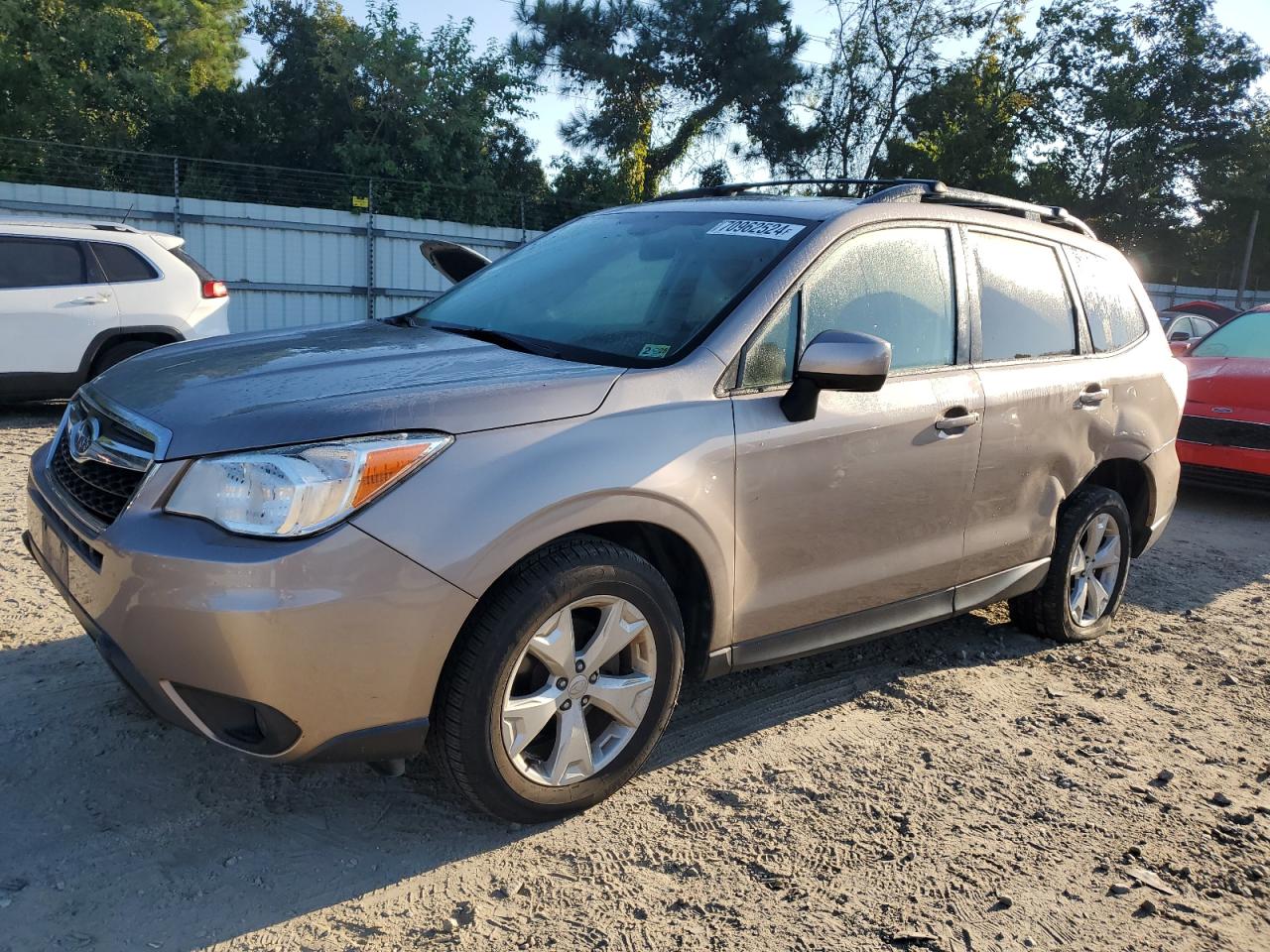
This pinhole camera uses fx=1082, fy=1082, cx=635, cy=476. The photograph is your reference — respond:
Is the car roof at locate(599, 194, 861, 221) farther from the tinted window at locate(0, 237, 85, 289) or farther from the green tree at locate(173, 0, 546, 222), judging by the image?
the green tree at locate(173, 0, 546, 222)

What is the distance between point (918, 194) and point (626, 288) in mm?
1187

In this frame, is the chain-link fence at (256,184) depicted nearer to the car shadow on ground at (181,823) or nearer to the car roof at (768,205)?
the car roof at (768,205)

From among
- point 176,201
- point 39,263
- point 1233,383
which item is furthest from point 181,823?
point 176,201

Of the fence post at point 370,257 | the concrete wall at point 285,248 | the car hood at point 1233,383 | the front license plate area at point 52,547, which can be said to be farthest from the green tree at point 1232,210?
the front license plate area at point 52,547

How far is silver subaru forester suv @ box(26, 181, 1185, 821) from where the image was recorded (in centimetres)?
249

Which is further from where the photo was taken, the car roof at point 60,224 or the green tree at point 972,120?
the green tree at point 972,120

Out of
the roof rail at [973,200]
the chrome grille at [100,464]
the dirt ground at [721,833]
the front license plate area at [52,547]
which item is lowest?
the dirt ground at [721,833]

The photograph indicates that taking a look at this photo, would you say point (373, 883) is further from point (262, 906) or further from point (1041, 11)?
point (1041, 11)

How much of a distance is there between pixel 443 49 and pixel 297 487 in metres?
23.4

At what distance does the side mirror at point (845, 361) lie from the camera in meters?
3.06

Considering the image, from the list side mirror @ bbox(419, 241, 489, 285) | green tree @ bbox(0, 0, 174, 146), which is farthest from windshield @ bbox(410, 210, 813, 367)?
green tree @ bbox(0, 0, 174, 146)

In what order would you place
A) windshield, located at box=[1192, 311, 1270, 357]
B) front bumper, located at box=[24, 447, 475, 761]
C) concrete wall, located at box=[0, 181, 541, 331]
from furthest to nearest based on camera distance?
concrete wall, located at box=[0, 181, 541, 331]
windshield, located at box=[1192, 311, 1270, 357]
front bumper, located at box=[24, 447, 475, 761]

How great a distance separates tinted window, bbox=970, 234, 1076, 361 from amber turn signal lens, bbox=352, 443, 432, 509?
2318 millimetres

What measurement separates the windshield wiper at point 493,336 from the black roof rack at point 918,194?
41.6 inches
